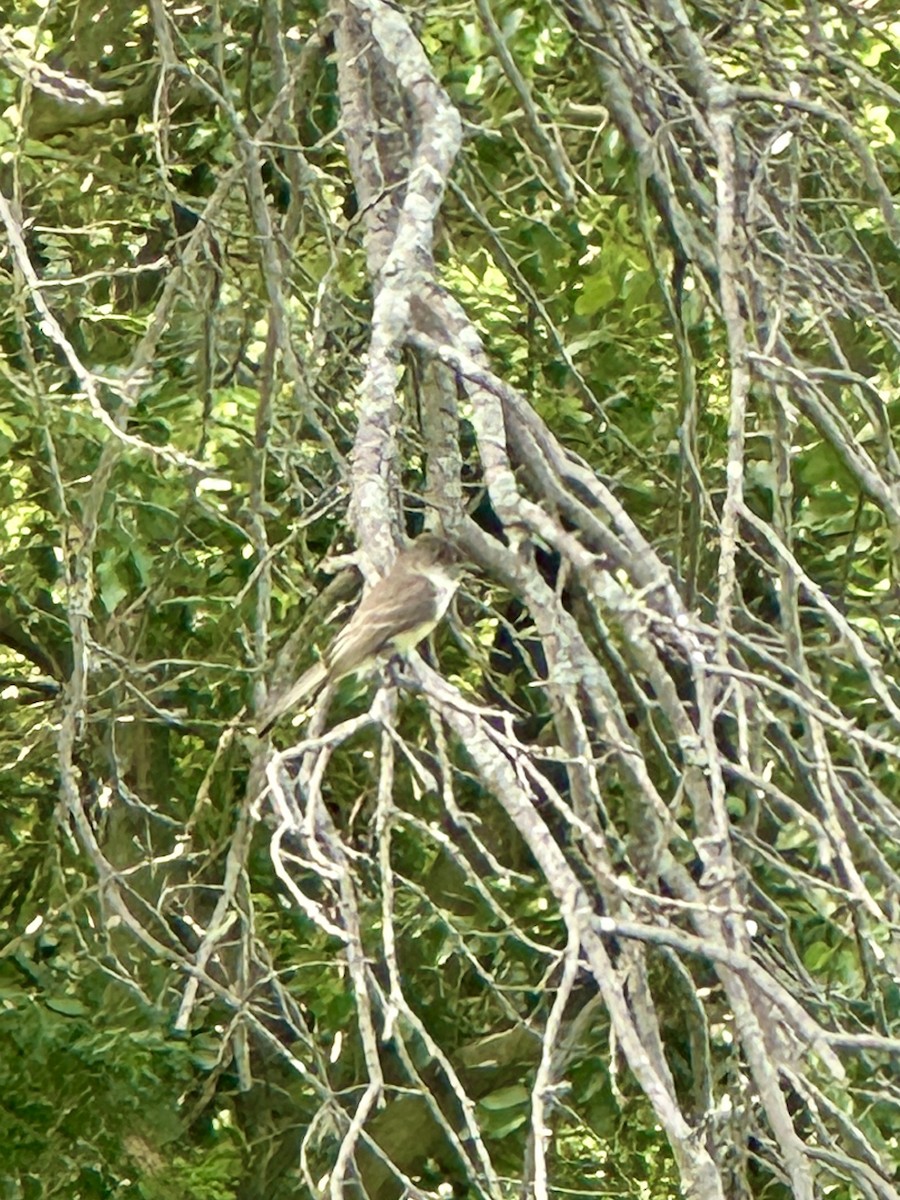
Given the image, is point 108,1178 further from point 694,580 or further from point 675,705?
point 675,705

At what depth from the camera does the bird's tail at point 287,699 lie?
225cm

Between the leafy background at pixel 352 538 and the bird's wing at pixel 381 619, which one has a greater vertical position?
the bird's wing at pixel 381 619

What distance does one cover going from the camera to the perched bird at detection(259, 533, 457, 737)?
6.04ft

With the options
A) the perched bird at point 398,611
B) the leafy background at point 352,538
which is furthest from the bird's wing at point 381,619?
the leafy background at point 352,538

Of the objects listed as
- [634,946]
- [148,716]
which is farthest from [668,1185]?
[634,946]

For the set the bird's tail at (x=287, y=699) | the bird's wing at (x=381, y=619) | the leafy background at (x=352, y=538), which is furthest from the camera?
the leafy background at (x=352, y=538)

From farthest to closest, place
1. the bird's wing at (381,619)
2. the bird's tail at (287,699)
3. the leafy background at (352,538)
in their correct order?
1. the leafy background at (352,538)
2. the bird's tail at (287,699)
3. the bird's wing at (381,619)

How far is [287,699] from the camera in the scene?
7.63ft

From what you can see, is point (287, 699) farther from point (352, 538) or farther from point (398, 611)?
point (352, 538)

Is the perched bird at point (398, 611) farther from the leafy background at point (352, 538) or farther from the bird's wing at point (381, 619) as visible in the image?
the leafy background at point (352, 538)

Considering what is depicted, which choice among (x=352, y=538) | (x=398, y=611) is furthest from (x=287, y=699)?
(x=352, y=538)

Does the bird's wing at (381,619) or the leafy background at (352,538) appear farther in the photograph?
the leafy background at (352,538)

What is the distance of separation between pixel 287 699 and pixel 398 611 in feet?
1.37

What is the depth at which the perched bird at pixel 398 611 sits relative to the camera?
72.5 inches
